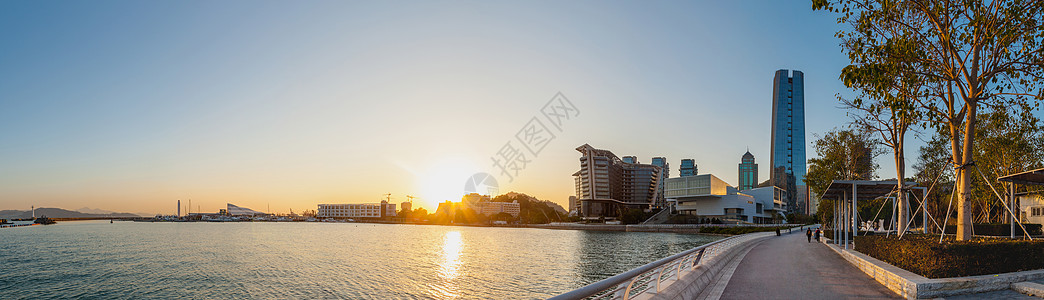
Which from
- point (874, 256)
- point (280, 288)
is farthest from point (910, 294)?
point (280, 288)

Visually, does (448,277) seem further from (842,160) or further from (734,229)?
(734,229)

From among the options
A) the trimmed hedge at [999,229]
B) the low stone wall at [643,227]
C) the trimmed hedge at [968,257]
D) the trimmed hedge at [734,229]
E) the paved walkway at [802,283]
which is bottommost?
the low stone wall at [643,227]

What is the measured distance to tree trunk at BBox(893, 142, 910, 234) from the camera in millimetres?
19844

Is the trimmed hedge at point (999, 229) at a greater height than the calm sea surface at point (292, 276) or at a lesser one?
greater

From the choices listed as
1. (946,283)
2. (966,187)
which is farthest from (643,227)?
(946,283)

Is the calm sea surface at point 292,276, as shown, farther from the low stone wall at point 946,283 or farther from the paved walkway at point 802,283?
the low stone wall at point 946,283

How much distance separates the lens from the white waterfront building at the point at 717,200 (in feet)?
417

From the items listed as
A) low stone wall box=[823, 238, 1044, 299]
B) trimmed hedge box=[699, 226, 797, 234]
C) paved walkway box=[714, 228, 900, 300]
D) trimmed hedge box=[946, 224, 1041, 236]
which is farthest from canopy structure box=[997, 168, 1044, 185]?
trimmed hedge box=[699, 226, 797, 234]

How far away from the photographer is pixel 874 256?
1688 cm

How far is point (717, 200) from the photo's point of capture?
12938 centimetres

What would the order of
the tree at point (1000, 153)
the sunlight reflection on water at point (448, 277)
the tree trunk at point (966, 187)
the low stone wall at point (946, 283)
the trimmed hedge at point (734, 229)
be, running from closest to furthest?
the low stone wall at point (946, 283)
the tree trunk at point (966, 187)
the sunlight reflection on water at point (448, 277)
the tree at point (1000, 153)
the trimmed hedge at point (734, 229)

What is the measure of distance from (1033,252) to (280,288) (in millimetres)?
29991

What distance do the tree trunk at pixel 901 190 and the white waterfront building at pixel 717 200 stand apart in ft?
353

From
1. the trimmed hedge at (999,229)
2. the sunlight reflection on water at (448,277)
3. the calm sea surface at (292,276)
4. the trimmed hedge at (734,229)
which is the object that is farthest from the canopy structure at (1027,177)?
the trimmed hedge at (734,229)
